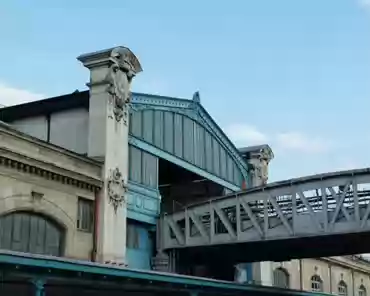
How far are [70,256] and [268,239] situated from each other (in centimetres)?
890

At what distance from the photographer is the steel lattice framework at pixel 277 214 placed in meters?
28.3

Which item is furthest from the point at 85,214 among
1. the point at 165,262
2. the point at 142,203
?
the point at 165,262

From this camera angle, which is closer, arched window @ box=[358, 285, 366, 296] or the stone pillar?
the stone pillar

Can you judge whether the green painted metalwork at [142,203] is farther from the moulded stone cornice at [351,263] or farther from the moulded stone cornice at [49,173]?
the moulded stone cornice at [351,263]

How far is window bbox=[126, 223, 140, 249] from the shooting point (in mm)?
31656

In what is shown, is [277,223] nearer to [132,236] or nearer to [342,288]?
[132,236]

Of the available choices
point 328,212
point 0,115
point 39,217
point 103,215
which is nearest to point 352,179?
point 328,212

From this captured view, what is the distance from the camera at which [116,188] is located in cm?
2953

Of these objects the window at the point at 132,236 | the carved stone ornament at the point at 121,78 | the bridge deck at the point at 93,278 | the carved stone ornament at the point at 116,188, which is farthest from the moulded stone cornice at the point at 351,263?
the bridge deck at the point at 93,278

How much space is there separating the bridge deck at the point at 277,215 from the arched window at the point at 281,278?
13.1 m

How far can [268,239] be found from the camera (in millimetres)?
30172

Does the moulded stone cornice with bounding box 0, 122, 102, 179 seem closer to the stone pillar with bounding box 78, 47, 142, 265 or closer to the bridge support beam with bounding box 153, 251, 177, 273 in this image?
the stone pillar with bounding box 78, 47, 142, 265

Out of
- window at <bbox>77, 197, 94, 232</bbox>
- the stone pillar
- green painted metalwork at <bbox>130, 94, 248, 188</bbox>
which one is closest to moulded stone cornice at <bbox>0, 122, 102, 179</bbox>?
the stone pillar

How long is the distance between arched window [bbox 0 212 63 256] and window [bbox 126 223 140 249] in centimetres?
542
